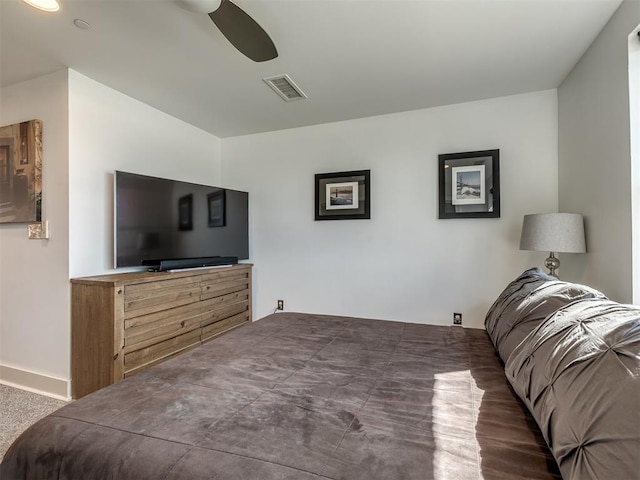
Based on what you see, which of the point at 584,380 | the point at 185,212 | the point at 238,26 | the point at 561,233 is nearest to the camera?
the point at 584,380

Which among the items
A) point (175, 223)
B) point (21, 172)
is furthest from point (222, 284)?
point (21, 172)

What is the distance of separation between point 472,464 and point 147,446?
834 mm

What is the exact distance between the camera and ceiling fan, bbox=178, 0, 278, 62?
1.41 meters

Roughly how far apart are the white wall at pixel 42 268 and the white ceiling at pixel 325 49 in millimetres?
204

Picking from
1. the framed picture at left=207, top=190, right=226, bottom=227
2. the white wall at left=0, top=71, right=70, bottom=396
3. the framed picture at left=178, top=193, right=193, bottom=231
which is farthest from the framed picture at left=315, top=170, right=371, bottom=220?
the white wall at left=0, top=71, right=70, bottom=396

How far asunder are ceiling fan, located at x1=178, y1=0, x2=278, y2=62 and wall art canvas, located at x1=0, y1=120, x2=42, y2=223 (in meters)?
2.00

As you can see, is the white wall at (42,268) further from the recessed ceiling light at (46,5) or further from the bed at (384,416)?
the bed at (384,416)

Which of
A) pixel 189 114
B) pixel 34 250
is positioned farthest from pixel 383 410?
pixel 189 114

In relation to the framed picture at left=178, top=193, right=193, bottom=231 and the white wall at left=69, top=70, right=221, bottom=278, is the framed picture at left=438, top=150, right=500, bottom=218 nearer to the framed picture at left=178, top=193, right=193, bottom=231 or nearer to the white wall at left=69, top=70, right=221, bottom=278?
the framed picture at left=178, top=193, right=193, bottom=231

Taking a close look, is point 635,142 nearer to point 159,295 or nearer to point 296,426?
point 296,426

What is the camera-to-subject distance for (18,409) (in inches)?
88.2

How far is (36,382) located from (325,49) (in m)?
3.43

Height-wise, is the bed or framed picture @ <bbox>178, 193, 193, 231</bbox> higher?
framed picture @ <bbox>178, 193, 193, 231</bbox>

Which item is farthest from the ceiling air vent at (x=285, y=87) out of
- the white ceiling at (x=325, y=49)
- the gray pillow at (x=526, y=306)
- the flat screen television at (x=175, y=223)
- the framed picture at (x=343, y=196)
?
the gray pillow at (x=526, y=306)
